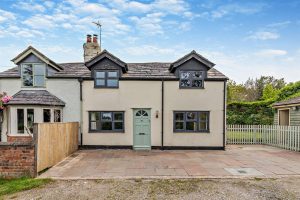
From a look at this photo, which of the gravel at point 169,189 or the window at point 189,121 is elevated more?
the window at point 189,121

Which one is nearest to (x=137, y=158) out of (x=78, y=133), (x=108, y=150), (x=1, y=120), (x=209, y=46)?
(x=108, y=150)

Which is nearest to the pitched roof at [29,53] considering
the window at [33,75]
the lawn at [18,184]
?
the window at [33,75]

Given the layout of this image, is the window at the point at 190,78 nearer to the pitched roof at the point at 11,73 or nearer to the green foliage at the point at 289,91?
the pitched roof at the point at 11,73

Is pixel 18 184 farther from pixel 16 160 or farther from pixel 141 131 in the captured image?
pixel 141 131

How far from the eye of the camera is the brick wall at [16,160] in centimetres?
694

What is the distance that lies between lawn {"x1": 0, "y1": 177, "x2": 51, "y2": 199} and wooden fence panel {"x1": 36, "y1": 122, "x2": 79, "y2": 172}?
692 millimetres

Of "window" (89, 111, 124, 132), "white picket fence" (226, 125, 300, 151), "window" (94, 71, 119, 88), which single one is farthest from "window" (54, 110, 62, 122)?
"white picket fence" (226, 125, 300, 151)

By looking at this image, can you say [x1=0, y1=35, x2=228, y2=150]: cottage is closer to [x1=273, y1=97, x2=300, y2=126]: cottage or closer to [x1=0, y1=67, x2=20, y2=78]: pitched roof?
[x1=0, y1=67, x2=20, y2=78]: pitched roof

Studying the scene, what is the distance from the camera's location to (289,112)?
1533cm

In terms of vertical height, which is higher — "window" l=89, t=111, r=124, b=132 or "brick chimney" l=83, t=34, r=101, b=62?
"brick chimney" l=83, t=34, r=101, b=62

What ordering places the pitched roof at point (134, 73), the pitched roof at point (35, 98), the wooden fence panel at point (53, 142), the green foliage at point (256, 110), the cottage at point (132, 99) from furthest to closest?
the green foliage at point (256, 110) < the pitched roof at point (134, 73) < the cottage at point (132, 99) < the pitched roof at point (35, 98) < the wooden fence panel at point (53, 142)

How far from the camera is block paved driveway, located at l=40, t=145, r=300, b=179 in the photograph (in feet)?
24.4

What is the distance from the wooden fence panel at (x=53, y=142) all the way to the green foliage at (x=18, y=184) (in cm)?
70

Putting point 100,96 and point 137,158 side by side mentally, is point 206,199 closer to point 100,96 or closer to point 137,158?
point 137,158
